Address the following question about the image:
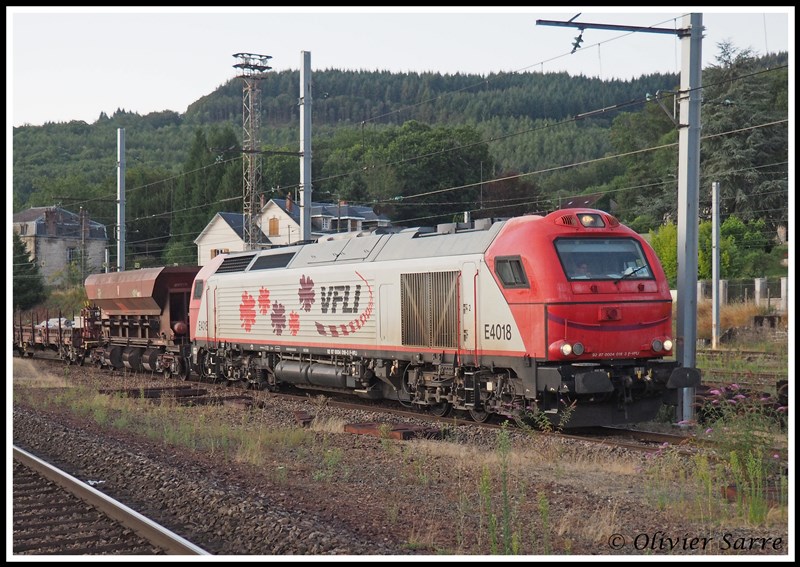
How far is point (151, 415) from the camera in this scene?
59.5ft

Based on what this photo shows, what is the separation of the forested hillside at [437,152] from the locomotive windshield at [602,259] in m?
3.33

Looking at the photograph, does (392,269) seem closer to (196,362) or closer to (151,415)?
(151,415)

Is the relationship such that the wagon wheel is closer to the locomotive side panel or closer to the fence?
the locomotive side panel

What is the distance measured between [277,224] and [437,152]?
185ft

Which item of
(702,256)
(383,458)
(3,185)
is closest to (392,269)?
(383,458)

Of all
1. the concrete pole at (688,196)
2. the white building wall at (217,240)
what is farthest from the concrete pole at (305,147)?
the white building wall at (217,240)

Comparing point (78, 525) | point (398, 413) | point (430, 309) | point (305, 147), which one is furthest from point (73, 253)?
point (78, 525)

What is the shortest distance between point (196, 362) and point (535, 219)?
576 inches

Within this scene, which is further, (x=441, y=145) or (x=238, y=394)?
(x=441, y=145)

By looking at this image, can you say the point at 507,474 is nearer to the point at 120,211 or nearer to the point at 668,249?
the point at 120,211

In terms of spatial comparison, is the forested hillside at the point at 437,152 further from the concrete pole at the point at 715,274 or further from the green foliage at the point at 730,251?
the green foliage at the point at 730,251

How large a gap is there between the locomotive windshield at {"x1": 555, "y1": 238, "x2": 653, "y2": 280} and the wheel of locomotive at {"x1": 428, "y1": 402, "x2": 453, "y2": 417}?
13.9 feet

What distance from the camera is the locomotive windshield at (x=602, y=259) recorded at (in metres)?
14.3

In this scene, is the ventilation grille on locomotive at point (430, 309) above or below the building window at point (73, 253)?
below
